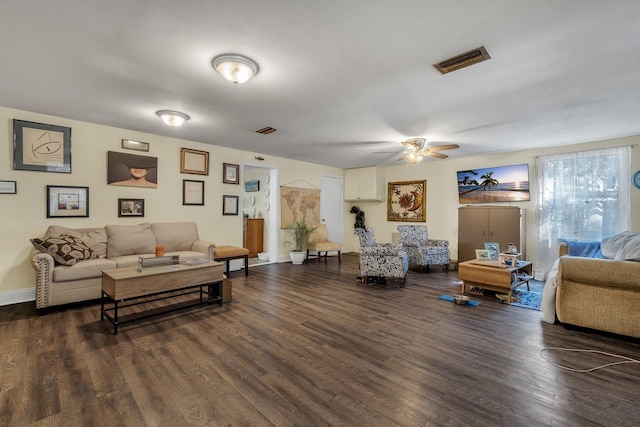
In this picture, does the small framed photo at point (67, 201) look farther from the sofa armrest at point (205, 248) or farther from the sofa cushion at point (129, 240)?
the sofa armrest at point (205, 248)

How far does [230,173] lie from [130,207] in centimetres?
187

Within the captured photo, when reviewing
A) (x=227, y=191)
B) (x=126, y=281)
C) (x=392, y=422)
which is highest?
(x=227, y=191)

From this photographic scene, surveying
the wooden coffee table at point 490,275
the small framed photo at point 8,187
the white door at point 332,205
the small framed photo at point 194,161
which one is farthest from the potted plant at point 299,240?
the small framed photo at point 8,187

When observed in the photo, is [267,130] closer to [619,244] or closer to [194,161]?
[194,161]

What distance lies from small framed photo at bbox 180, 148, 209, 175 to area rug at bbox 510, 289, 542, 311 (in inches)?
215

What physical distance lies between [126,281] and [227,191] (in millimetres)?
3197

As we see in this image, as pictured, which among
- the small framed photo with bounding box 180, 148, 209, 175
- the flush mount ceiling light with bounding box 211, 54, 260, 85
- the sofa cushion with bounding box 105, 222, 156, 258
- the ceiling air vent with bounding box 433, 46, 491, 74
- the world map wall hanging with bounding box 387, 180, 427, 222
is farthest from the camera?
the world map wall hanging with bounding box 387, 180, 427, 222

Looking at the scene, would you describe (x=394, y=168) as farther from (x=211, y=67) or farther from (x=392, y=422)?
(x=392, y=422)

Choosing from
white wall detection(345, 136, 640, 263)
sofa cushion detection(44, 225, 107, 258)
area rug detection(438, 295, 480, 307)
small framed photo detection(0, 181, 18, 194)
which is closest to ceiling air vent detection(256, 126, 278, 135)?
sofa cushion detection(44, 225, 107, 258)

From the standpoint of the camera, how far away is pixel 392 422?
1650 millimetres

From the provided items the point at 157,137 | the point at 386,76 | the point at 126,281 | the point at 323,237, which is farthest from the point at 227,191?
the point at 386,76

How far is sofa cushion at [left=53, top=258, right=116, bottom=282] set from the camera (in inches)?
132

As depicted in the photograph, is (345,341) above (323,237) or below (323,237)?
below

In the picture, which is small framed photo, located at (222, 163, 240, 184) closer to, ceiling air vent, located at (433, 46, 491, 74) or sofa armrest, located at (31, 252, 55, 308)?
sofa armrest, located at (31, 252, 55, 308)
